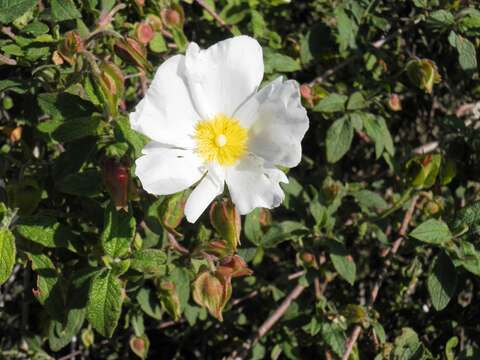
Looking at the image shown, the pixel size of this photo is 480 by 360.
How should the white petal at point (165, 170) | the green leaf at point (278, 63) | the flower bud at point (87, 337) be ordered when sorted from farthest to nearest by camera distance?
1. the flower bud at point (87, 337)
2. the green leaf at point (278, 63)
3. the white petal at point (165, 170)

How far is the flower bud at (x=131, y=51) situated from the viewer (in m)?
1.21

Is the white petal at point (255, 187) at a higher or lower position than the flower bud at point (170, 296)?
higher

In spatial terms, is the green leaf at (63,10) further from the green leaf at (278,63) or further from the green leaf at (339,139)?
the green leaf at (339,139)

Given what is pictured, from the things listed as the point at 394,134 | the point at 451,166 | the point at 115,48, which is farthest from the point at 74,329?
the point at 394,134

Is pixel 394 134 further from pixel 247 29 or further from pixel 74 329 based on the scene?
pixel 74 329

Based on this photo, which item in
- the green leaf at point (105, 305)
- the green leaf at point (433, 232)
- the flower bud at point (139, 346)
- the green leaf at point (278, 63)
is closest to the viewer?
the green leaf at point (105, 305)

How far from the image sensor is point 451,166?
64.2 inches

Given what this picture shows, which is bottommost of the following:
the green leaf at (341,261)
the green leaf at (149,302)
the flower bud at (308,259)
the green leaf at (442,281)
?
the green leaf at (149,302)

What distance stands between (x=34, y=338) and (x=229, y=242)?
928 millimetres

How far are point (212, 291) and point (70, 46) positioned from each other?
1.94 ft

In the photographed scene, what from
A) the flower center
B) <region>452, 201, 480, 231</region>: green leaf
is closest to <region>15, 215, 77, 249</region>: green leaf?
the flower center

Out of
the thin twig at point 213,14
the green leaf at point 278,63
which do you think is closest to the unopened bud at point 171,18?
the thin twig at point 213,14

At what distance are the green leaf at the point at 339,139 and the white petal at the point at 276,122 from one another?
451 millimetres

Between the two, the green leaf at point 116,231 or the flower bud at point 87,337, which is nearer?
the green leaf at point 116,231
